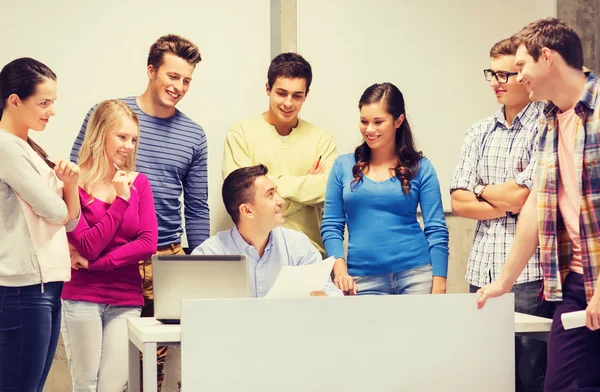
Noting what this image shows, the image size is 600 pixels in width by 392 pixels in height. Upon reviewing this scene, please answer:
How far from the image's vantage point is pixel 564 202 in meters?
2.45

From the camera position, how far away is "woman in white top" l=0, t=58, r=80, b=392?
2.67 m

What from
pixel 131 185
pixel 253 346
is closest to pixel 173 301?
pixel 253 346

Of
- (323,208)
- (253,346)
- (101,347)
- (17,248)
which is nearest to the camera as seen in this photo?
(253,346)

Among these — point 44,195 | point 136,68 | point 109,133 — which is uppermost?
point 136,68

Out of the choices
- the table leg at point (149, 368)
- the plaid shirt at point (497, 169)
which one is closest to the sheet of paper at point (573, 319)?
the plaid shirt at point (497, 169)

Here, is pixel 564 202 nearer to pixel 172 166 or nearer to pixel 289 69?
pixel 289 69

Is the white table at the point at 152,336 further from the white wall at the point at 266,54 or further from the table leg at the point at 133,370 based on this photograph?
the white wall at the point at 266,54

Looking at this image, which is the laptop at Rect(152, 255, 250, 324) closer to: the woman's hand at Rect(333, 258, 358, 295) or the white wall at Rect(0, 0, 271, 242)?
the woman's hand at Rect(333, 258, 358, 295)

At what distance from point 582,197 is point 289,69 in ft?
5.57

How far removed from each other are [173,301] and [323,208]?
148 cm

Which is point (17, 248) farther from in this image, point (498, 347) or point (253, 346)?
point (498, 347)

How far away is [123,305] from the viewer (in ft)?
9.96

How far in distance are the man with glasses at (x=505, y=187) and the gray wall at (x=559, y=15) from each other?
1253 millimetres

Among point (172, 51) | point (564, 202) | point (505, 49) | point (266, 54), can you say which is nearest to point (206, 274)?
point (564, 202)
